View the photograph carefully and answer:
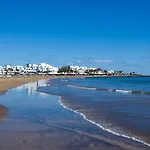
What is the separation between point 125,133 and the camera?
13.3 m

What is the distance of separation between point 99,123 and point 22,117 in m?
4.48

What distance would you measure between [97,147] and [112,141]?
1085 mm

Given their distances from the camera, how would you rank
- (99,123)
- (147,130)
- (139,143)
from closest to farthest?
(139,143), (147,130), (99,123)

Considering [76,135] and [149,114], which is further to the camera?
[149,114]

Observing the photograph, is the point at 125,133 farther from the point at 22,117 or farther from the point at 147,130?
the point at 22,117

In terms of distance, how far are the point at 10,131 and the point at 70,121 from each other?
3.88 metres

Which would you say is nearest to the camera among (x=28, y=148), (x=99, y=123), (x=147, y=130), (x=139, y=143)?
(x=28, y=148)

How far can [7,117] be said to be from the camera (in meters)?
17.6

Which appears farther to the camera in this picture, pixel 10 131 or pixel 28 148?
pixel 10 131

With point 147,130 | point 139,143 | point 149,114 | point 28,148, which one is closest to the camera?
point 28,148

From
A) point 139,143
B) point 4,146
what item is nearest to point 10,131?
point 4,146

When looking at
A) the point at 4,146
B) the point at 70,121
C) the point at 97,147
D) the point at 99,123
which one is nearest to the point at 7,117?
the point at 70,121

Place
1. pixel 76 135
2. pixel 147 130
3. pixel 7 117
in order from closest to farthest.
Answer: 1. pixel 76 135
2. pixel 147 130
3. pixel 7 117

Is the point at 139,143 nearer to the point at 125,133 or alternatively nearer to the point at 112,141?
the point at 112,141
